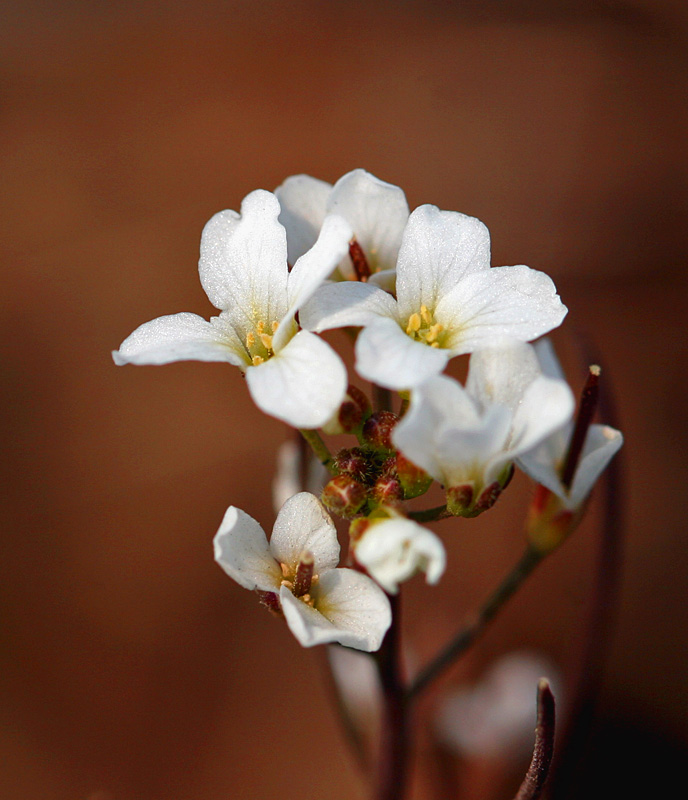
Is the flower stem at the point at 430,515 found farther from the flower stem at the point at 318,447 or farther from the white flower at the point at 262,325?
the white flower at the point at 262,325

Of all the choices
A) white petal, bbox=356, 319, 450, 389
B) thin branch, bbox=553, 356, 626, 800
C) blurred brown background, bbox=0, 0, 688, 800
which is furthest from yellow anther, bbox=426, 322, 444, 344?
blurred brown background, bbox=0, 0, 688, 800

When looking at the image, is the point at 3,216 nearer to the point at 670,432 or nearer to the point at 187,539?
the point at 187,539

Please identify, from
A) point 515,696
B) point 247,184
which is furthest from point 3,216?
point 515,696

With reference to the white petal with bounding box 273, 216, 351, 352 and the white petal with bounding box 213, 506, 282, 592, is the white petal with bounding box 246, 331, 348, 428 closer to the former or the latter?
the white petal with bounding box 273, 216, 351, 352

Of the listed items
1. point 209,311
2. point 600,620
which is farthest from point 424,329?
point 209,311

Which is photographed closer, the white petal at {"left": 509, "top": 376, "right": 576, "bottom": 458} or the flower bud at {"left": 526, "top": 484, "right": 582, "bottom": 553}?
the white petal at {"left": 509, "top": 376, "right": 576, "bottom": 458}
